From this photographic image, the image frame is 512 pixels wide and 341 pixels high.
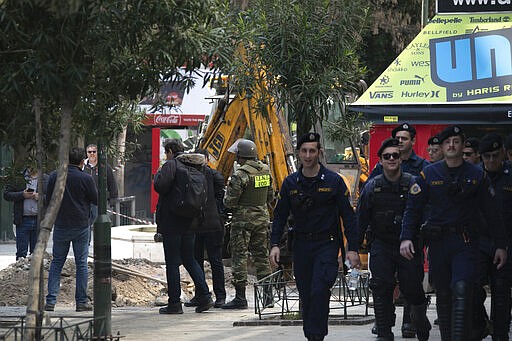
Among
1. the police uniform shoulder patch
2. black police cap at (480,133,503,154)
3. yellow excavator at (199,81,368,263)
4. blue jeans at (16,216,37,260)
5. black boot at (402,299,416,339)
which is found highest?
yellow excavator at (199,81,368,263)

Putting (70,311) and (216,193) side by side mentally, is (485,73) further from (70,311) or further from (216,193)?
(70,311)

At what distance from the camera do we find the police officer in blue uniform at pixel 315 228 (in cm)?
1007

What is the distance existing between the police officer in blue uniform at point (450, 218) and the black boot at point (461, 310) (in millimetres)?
12

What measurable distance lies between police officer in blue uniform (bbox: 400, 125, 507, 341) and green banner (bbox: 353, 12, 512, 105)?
490 centimetres

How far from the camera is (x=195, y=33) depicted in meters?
10.1

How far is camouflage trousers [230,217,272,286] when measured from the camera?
46.9ft

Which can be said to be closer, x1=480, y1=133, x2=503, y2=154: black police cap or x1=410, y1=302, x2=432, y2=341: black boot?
x1=410, y1=302, x2=432, y2=341: black boot

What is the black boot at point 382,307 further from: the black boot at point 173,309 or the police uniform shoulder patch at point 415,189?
the black boot at point 173,309

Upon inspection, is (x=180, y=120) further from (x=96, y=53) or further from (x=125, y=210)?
(x=96, y=53)

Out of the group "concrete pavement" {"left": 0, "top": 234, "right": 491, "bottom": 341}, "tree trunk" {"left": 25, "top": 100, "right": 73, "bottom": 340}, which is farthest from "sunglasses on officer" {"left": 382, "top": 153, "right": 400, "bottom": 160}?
"tree trunk" {"left": 25, "top": 100, "right": 73, "bottom": 340}

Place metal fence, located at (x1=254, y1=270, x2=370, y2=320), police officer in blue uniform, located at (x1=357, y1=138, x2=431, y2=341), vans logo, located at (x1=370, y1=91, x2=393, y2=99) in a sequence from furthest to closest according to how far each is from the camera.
Answer: vans logo, located at (x1=370, y1=91, x2=393, y2=99)
metal fence, located at (x1=254, y1=270, x2=370, y2=320)
police officer in blue uniform, located at (x1=357, y1=138, x2=431, y2=341)

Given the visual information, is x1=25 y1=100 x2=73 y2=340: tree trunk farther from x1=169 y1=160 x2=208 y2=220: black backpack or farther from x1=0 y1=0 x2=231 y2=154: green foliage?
x1=169 y1=160 x2=208 y2=220: black backpack

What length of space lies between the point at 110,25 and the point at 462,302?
349 centimetres

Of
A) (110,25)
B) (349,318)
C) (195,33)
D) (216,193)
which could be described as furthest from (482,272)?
(216,193)
